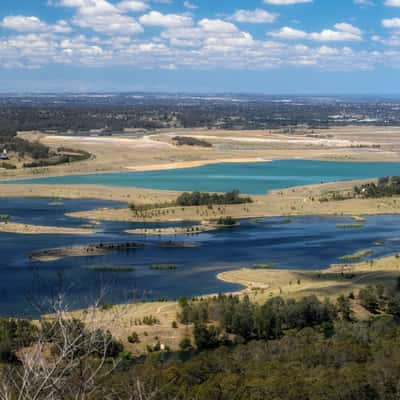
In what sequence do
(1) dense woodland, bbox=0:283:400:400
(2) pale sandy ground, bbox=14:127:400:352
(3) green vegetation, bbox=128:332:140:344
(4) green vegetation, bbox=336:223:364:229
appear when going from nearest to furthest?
1. (1) dense woodland, bbox=0:283:400:400
2. (3) green vegetation, bbox=128:332:140:344
3. (2) pale sandy ground, bbox=14:127:400:352
4. (4) green vegetation, bbox=336:223:364:229

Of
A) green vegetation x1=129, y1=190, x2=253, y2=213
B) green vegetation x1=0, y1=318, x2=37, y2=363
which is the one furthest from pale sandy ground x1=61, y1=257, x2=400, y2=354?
green vegetation x1=129, y1=190, x2=253, y2=213

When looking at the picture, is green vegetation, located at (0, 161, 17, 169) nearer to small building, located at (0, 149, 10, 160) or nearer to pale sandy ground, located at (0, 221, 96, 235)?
small building, located at (0, 149, 10, 160)

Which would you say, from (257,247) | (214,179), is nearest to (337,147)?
(214,179)

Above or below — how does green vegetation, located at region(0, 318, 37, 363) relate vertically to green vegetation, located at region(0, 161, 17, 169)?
below

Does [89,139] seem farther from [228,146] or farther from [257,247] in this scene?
[257,247]

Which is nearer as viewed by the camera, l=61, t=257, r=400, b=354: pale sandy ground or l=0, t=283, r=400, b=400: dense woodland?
l=0, t=283, r=400, b=400: dense woodland

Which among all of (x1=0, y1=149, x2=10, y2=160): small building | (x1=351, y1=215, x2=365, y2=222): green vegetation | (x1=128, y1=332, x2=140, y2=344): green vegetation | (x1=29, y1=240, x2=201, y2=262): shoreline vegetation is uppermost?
(x1=0, y1=149, x2=10, y2=160): small building

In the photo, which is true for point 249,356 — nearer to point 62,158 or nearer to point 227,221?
point 227,221
